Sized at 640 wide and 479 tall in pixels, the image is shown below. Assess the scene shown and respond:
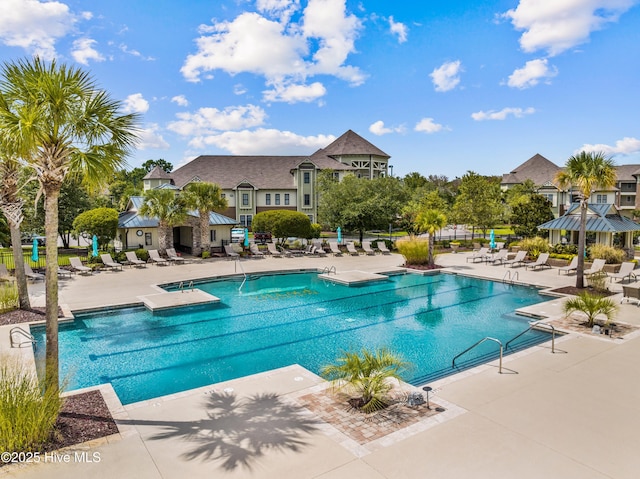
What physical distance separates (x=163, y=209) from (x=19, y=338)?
14.5 m

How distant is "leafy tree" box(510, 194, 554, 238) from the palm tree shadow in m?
30.8

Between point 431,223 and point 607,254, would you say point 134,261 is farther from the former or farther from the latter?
point 607,254

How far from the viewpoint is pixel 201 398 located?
24.4ft

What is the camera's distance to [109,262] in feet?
72.3

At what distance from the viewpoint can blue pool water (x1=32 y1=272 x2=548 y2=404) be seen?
32.1 feet

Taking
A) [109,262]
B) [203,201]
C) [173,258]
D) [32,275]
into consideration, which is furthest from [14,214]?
[203,201]

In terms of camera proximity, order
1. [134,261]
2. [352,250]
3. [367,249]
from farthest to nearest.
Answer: [367,249] < [352,250] < [134,261]

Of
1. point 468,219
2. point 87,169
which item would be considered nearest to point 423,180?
point 468,219

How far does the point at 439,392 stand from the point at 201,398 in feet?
13.5

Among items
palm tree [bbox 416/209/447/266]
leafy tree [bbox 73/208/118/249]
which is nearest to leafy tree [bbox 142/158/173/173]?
leafy tree [bbox 73/208/118/249]

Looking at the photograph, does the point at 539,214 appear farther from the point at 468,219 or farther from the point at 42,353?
the point at 42,353

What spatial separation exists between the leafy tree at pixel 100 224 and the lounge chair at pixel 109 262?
2419mm

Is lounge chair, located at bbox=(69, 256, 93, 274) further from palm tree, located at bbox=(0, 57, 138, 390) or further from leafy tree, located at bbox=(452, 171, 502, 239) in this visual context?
leafy tree, located at bbox=(452, 171, 502, 239)

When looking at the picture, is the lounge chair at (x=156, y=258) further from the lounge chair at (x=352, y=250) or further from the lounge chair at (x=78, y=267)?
the lounge chair at (x=352, y=250)
